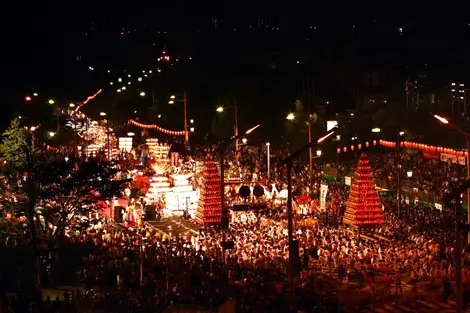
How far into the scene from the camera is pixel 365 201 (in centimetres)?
3284

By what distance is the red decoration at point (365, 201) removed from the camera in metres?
32.8

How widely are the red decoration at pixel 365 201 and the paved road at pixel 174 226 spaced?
7.00m

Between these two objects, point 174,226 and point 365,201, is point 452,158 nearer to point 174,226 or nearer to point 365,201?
point 365,201

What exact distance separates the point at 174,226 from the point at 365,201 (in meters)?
9.22

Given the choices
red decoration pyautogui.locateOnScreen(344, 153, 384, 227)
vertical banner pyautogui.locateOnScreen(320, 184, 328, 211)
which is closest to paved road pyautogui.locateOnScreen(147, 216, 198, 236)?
vertical banner pyautogui.locateOnScreen(320, 184, 328, 211)

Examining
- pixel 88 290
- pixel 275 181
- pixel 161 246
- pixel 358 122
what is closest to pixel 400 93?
pixel 358 122

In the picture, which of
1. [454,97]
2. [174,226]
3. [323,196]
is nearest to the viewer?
[323,196]

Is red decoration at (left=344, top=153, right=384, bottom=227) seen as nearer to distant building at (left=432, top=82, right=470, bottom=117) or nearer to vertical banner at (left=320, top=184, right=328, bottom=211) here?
vertical banner at (left=320, top=184, right=328, bottom=211)

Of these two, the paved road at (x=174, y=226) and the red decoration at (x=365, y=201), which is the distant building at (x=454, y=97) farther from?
the red decoration at (x=365, y=201)

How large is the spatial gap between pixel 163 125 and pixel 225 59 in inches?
457

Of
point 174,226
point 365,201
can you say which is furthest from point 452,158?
point 174,226

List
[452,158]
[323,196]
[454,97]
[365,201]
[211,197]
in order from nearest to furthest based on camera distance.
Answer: [365,201] < [211,197] < [323,196] < [452,158] < [454,97]

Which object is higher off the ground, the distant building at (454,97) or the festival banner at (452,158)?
the distant building at (454,97)

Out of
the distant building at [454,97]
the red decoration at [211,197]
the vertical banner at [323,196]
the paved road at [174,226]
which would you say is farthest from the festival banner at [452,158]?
the distant building at [454,97]
